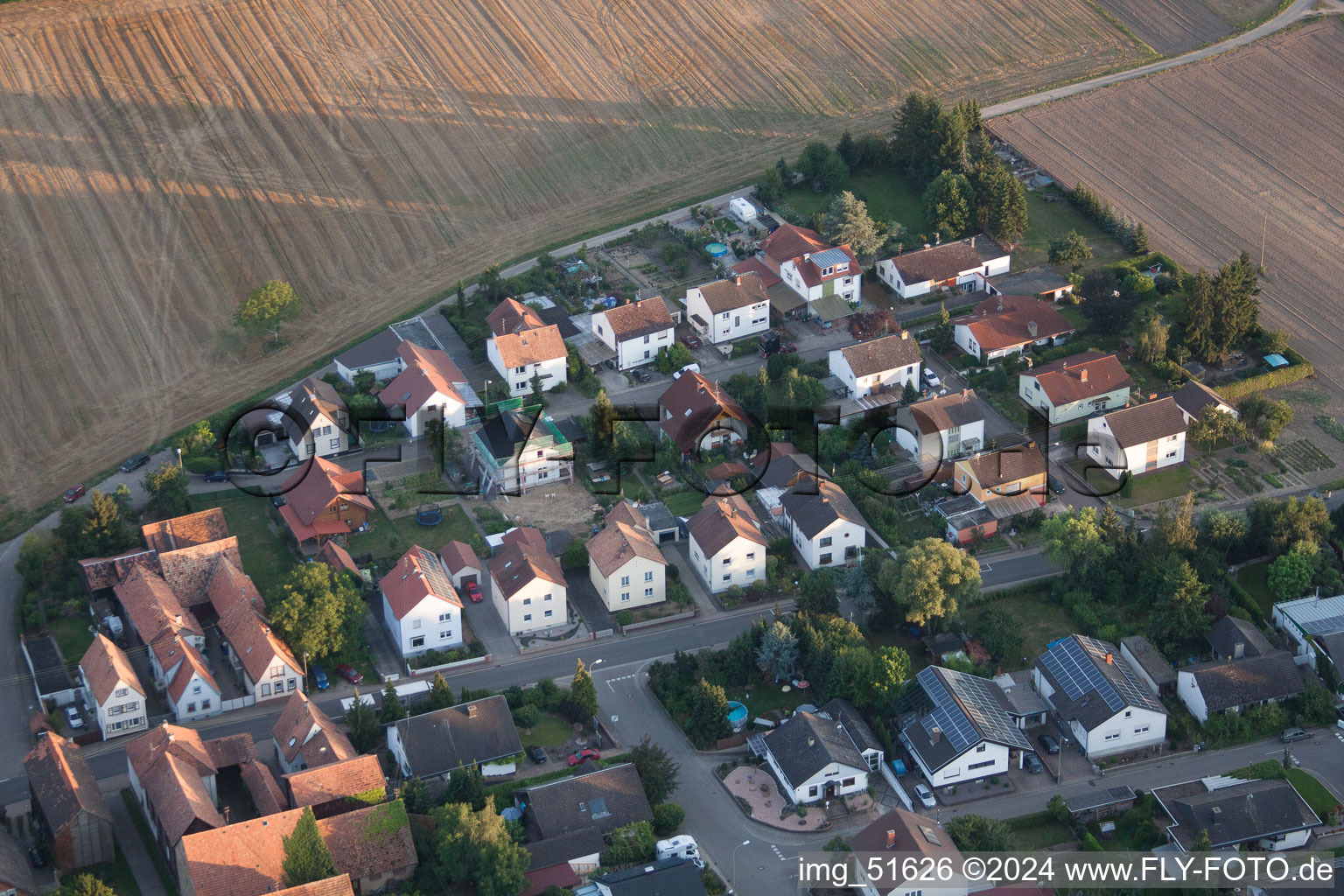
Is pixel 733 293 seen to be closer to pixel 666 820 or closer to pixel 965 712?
pixel 965 712

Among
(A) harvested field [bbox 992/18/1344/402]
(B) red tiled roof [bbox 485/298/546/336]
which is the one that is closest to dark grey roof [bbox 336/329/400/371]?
(B) red tiled roof [bbox 485/298/546/336]

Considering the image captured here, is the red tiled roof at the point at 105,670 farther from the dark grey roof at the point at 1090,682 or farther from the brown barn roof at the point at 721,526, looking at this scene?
the dark grey roof at the point at 1090,682

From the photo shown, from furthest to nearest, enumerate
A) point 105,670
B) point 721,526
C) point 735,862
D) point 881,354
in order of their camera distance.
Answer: point 881,354
point 721,526
point 105,670
point 735,862

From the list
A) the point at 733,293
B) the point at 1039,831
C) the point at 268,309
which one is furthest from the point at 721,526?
the point at 268,309

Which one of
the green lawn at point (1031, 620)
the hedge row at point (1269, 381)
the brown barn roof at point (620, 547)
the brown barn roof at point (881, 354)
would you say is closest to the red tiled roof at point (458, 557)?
the brown barn roof at point (620, 547)

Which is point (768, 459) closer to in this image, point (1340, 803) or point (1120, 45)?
point (1340, 803)

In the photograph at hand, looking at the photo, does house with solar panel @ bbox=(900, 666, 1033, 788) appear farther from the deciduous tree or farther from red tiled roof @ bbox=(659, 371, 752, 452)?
the deciduous tree

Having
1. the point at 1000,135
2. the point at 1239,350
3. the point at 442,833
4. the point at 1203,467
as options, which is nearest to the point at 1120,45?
the point at 1000,135
